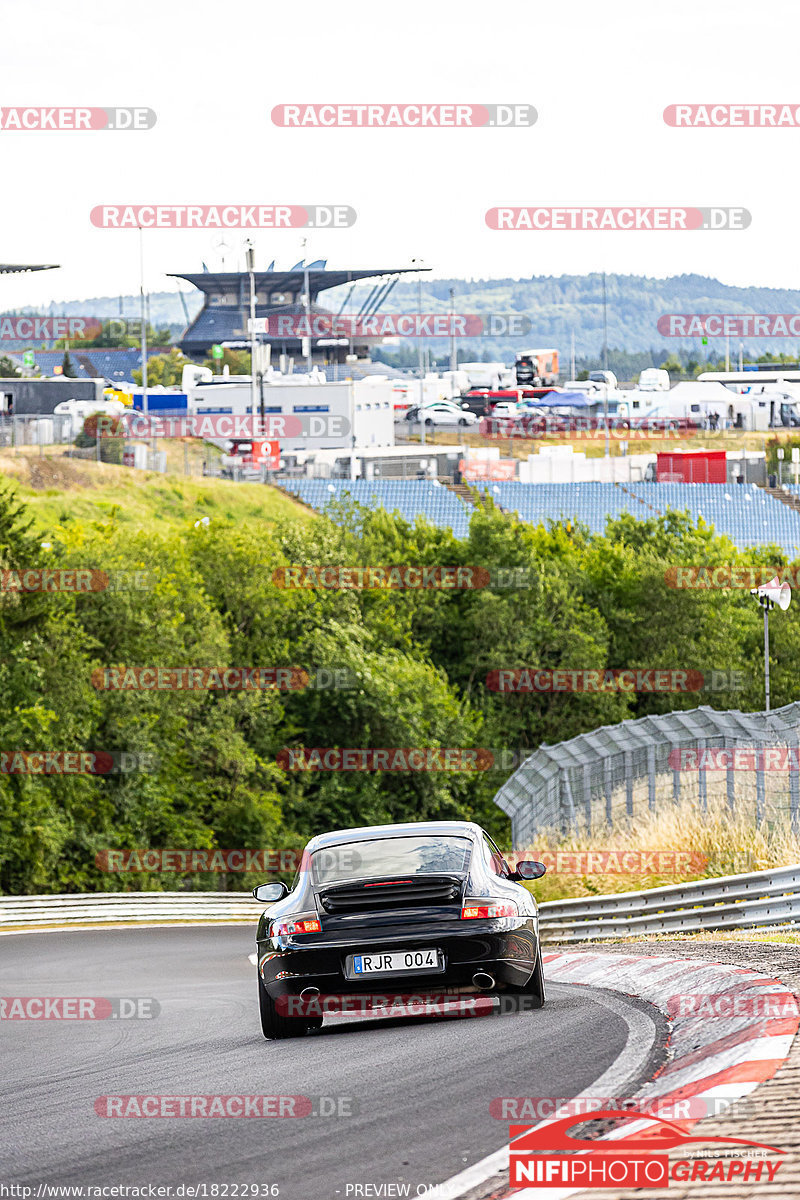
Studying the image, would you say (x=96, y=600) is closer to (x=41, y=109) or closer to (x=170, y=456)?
(x=41, y=109)

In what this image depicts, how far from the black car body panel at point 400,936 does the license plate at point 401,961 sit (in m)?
0.02

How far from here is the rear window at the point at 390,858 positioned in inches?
368

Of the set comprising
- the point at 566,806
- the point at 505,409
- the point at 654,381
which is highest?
the point at 654,381

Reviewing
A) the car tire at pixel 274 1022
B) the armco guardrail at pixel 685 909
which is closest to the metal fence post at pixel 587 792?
the armco guardrail at pixel 685 909

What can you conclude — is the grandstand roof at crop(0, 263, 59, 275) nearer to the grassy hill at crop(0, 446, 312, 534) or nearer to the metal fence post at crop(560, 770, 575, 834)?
the grassy hill at crop(0, 446, 312, 534)

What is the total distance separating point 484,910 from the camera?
29.8ft

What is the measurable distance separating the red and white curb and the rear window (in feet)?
4.79

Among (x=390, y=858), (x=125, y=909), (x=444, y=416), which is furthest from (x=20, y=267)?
(x=390, y=858)

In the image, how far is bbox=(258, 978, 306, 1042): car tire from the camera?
930 centimetres

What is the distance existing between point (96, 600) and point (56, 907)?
57.2 ft

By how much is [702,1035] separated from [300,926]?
8.11 ft

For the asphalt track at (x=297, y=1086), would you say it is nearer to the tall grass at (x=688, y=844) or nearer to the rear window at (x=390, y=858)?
the rear window at (x=390, y=858)

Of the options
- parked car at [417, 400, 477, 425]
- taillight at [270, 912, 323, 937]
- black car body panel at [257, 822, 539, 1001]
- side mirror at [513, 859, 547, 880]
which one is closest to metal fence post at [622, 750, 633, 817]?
side mirror at [513, 859, 547, 880]

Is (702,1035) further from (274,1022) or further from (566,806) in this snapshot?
(566,806)
